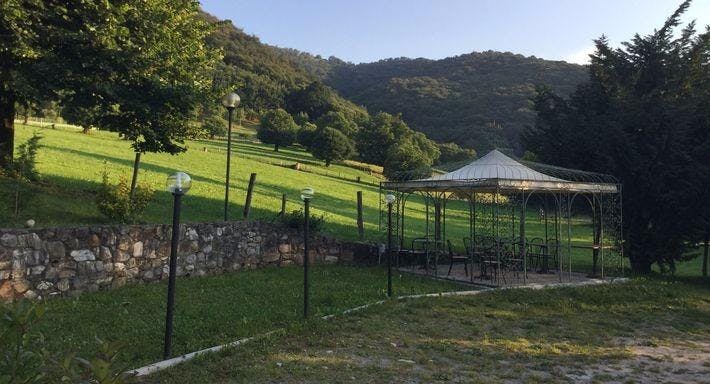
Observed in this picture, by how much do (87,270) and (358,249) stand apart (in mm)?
6758

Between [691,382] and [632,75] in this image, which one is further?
[632,75]

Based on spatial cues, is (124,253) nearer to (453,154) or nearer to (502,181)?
(502,181)

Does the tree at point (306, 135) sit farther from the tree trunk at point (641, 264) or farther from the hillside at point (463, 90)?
the tree trunk at point (641, 264)

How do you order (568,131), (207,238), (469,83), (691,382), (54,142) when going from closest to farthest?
(691,382) → (207,238) → (568,131) → (54,142) → (469,83)

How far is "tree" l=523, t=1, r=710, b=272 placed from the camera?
13617 millimetres

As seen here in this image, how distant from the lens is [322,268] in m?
12.3

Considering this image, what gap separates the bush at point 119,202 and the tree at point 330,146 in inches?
1277

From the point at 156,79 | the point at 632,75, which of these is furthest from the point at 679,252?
the point at 156,79

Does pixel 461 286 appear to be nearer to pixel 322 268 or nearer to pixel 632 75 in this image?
Result: pixel 322 268

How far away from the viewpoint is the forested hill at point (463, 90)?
67250 millimetres

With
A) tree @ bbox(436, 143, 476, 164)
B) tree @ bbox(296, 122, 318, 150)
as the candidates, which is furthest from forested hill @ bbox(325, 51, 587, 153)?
tree @ bbox(296, 122, 318, 150)

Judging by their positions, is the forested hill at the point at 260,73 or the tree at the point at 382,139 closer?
the tree at the point at 382,139

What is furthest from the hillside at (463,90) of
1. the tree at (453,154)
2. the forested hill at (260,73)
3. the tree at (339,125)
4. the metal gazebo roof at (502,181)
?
the metal gazebo roof at (502,181)

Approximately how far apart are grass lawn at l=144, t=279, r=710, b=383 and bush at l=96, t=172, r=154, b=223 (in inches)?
205
